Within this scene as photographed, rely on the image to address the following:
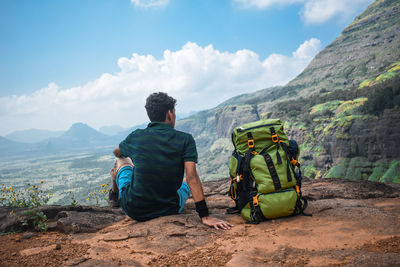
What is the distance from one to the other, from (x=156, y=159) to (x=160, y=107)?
0.78m

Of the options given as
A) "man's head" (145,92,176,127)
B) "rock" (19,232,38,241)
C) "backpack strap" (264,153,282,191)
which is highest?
"man's head" (145,92,176,127)

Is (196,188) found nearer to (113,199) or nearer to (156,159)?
(156,159)

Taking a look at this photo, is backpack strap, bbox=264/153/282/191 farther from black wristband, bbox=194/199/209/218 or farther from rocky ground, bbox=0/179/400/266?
black wristband, bbox=194/199/209/218

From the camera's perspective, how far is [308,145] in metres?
44.4

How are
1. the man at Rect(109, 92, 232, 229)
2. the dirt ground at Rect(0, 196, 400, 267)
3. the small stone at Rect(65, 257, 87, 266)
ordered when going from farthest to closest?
the man at Rect(109, 92, 232, 229) → the small stone at Rect(65, 257, 87, 266) → the dirt ground at Rect(0, 196, 400, 267)

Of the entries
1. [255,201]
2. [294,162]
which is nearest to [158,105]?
[255,201]

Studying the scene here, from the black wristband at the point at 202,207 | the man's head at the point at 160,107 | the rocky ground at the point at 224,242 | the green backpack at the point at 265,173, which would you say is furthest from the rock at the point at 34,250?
the green backpack at the point at 265,173

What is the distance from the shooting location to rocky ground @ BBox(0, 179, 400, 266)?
254 cm

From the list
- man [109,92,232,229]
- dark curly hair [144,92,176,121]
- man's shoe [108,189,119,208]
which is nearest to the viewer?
man [109,92,232,229]

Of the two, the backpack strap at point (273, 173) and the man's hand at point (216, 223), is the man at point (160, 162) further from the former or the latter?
the backpack strap at point (273, 173)

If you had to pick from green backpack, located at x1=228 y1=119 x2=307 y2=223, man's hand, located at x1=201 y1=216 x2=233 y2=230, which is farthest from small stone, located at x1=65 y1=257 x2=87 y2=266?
green backpack, located at x1=228 y1=119 x2=307 y2=223

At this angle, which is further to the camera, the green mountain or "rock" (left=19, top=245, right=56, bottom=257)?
the green mountain

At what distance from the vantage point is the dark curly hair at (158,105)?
12.0ft

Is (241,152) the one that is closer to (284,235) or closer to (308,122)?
(284,235)
